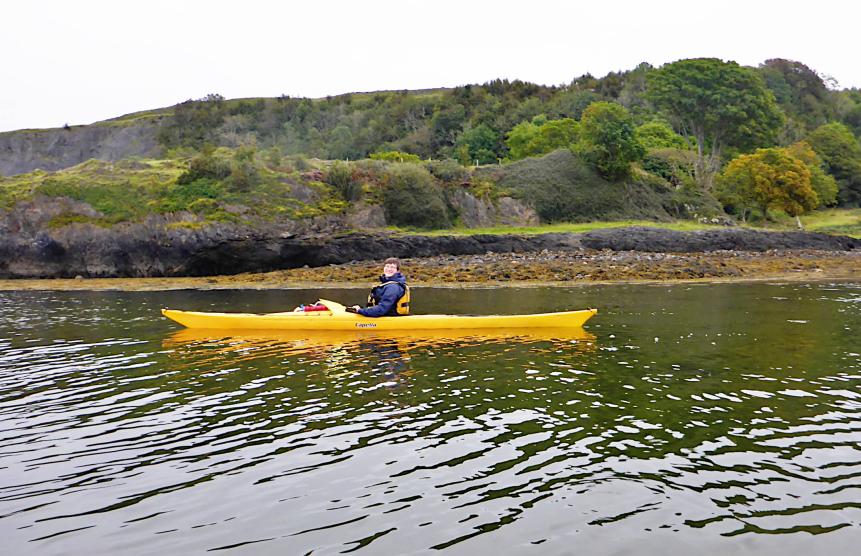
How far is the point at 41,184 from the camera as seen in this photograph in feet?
133

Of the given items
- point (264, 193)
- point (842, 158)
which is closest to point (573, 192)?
point (264, 193)

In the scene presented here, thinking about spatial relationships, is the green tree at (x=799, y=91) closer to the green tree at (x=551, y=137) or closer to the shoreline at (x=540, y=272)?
the green tree at (x=551, y=137)

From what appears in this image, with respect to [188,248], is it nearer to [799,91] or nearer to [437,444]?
[437,444]

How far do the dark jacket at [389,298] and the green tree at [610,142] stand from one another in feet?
125

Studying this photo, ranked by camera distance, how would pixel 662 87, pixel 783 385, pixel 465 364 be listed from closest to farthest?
pixel 783 385 < pixel 465 364 < pixel 662 87

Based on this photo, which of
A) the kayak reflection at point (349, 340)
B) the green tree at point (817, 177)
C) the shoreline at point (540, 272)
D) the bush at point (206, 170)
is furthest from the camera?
the green tree at point (817, 177)

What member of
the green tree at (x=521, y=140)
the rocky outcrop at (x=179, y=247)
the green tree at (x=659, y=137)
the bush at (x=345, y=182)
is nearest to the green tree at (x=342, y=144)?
the green tree at (x=521, y=140)

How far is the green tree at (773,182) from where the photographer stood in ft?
163

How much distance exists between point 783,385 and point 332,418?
7277 millimetres

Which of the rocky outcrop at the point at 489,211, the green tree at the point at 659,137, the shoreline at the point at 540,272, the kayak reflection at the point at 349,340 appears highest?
the green tree at the point at 659,137

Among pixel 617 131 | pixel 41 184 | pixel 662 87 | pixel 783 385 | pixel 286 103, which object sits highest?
pixel 286 103

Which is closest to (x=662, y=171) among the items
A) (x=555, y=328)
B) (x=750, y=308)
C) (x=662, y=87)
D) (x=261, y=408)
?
(x=662, y=87)

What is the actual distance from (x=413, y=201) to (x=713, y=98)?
27.8m

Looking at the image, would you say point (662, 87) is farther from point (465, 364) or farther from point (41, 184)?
point (465, 364)
